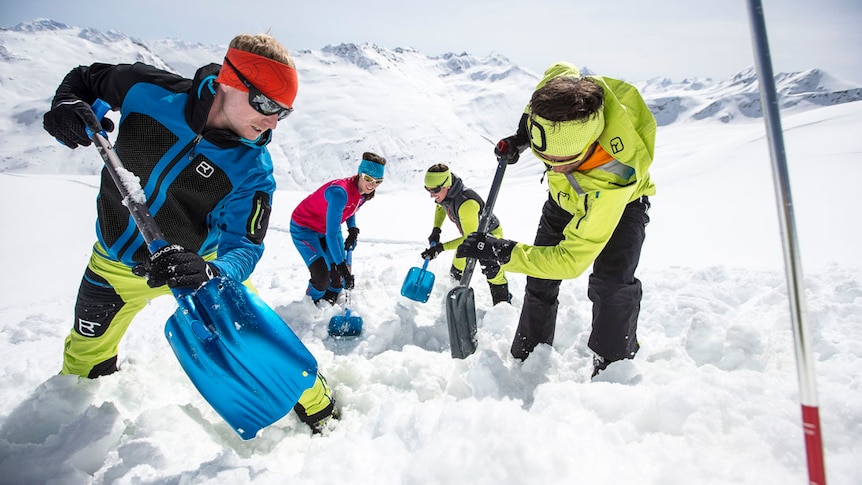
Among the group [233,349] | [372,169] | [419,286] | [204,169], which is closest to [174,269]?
[233,349]

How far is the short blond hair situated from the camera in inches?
82.0

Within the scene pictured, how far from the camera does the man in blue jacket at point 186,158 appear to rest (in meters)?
2.11

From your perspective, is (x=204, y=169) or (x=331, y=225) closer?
(x=204, y=169)

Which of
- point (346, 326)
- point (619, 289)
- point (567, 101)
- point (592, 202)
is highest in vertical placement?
point (567, 101)

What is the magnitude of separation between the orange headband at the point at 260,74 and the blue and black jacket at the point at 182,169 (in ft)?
0.43

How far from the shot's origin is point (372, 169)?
171 inches

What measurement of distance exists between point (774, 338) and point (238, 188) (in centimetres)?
321

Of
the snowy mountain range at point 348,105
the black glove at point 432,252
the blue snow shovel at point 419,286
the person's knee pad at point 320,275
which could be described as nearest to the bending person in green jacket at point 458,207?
the black glove at point 432,252

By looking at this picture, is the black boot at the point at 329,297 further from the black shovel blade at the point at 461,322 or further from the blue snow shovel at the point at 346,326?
the black shovel blade at the point at 461,322

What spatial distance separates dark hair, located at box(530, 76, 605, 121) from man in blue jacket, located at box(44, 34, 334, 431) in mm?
1247

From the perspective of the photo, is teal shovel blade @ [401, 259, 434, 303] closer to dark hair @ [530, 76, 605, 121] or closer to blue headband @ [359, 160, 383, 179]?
blue headband @ [359, 160, 383, 179]

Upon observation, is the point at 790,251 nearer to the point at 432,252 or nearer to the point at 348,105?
the point at 432,252

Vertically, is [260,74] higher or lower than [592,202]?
higher

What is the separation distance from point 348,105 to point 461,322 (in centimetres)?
11038
